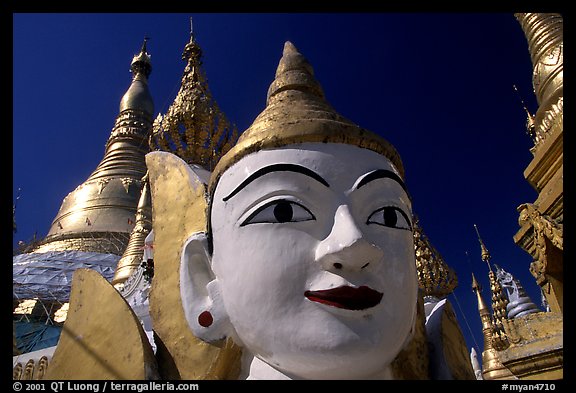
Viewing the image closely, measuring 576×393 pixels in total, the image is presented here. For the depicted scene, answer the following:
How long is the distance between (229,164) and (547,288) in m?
4.98

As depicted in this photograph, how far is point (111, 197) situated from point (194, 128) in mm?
11363

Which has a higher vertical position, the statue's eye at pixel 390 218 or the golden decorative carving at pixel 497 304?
the golden decorative carving at pixel 497 304

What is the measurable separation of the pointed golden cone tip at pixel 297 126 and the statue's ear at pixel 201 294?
1.15 feet

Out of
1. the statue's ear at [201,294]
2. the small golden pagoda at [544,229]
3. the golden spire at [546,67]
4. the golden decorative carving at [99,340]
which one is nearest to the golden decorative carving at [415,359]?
the statue's ear at [201,294]

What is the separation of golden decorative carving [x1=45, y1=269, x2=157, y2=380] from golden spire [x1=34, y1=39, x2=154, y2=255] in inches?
623

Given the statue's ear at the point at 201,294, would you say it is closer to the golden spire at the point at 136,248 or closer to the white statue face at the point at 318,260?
the white statue face at the point at 318,260

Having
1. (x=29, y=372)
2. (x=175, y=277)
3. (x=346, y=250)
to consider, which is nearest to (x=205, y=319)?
(x=175, y=277)

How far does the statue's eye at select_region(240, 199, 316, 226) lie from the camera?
7.59 ft

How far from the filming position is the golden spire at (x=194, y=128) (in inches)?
343

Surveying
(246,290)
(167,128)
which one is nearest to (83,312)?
(246,290)

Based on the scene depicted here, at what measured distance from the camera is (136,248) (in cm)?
1172

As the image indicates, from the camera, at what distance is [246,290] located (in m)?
2.29

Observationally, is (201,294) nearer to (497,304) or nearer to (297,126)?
(297,126)
